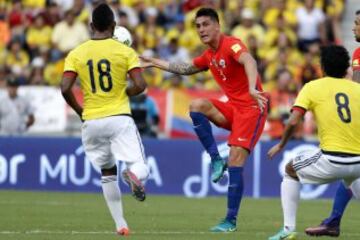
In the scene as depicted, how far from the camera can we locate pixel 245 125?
14.1 meters

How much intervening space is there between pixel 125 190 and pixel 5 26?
27.2 ft

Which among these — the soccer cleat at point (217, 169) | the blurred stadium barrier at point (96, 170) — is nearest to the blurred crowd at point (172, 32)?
the blurred stadium barrier at point (96, 170)

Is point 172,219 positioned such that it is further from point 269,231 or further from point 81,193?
point 81,193

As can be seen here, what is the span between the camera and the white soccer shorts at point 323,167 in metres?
11.8

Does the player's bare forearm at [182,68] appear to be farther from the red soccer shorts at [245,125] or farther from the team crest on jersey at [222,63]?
the red soccer shorts at [245,125]

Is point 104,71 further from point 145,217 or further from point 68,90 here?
point 145,217

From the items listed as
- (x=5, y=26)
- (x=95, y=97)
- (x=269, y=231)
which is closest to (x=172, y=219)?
(x=269, y=231)

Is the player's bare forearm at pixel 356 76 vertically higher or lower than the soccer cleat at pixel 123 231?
higher

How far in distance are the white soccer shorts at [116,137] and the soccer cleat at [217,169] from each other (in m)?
1.70

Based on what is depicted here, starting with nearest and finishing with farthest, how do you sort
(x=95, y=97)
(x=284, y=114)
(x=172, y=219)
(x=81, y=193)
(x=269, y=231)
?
1. (x=95, y=97)
2. (x=269, y=231)
3. (x=172, y=219)
4. (x=81, y=193)
5. (x=284, y=114)

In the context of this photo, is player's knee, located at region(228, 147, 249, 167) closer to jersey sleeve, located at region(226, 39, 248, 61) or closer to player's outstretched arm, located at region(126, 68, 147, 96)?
jersey sleeve, located at region(226, 39, 248, 61)

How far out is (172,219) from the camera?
15812mm

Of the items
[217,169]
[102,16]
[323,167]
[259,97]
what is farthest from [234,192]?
[102,16]

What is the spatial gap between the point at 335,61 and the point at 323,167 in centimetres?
105
